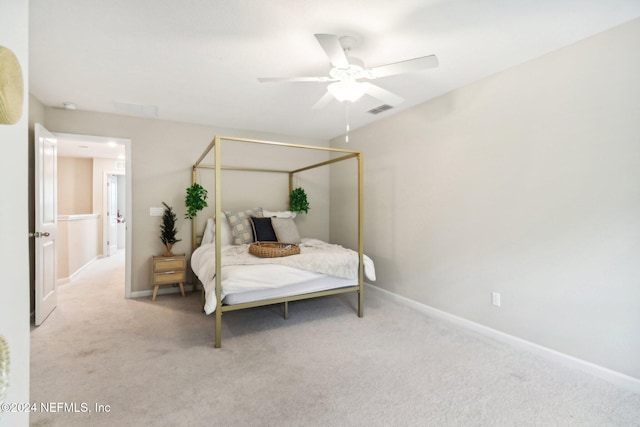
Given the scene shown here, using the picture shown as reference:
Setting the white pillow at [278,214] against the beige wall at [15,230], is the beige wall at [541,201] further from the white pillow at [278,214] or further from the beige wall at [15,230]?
the beige wall at [15,230]

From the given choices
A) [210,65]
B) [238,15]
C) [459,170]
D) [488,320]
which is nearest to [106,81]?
[210,65]

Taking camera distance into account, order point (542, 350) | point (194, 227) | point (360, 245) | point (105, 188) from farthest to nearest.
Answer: point (105, 188)
point (194, 227)
point (360, 245)
point (542, 350)

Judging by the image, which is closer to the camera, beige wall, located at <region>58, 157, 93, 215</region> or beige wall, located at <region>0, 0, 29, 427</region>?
beige wall, located at <region>0, 0, 29, 427</region>

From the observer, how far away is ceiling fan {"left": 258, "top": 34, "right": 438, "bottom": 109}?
183 centimetres

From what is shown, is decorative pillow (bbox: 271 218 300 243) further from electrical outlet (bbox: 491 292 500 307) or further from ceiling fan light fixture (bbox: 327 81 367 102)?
electrical outlet (bbox: 491 292 500 307)

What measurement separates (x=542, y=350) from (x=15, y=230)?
331 cm

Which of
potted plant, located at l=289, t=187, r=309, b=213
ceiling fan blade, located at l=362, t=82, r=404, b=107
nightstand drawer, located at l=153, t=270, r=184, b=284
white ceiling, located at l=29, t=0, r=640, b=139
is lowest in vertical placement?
nightstand drawer, located at l=153, t=270, r=184, b=284

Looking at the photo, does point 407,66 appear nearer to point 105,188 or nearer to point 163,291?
point 163,291

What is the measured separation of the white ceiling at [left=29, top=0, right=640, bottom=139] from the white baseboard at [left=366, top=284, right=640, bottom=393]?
2328mm

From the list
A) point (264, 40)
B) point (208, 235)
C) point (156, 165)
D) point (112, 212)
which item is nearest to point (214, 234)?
point (208, 235)

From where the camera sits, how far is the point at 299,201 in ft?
15.4

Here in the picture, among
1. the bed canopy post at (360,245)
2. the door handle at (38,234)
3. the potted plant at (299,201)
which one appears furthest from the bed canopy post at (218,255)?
the potted plant at (299,201)

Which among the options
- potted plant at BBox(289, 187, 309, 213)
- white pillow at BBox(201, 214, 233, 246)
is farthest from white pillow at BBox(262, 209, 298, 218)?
white pillow at BBox(201, 214, 233, 246)

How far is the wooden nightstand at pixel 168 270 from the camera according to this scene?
148 inches
